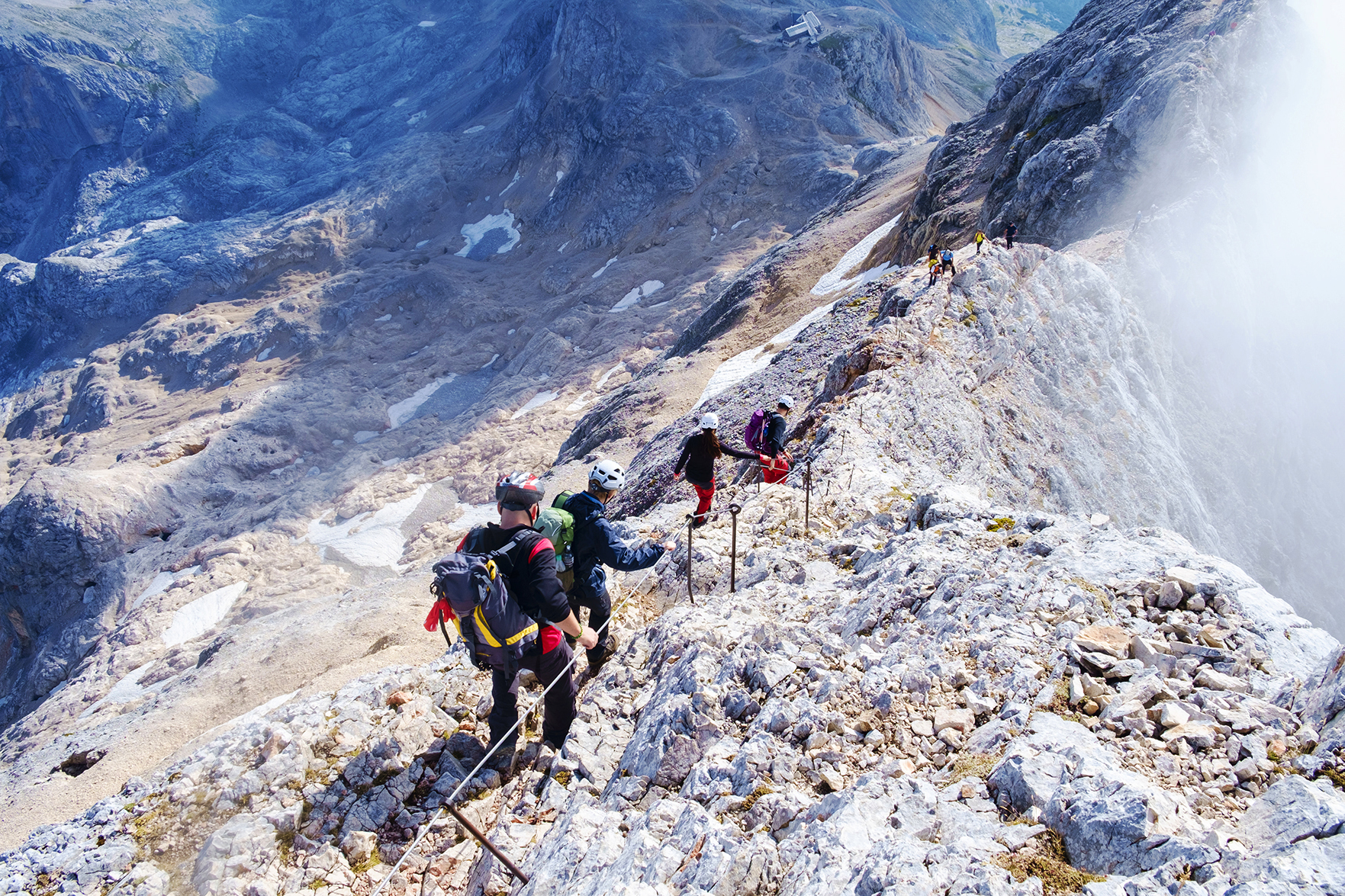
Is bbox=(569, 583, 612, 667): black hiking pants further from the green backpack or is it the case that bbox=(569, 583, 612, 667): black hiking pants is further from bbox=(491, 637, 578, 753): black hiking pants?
bbox=(491, 637, 578, 753): black hiking pants

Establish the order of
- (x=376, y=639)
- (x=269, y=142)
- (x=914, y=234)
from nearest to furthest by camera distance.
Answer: (x=376, y=639) → (x=914, y=234) → (x=269, y=142)

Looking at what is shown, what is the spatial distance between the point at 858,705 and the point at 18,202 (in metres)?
146

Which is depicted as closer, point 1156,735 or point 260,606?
point 1156,735

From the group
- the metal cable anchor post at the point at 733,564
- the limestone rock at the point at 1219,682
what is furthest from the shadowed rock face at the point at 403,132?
the limestone rock at the point at 1219,682

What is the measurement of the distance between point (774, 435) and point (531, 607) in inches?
295

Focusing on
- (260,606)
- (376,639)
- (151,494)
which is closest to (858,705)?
(376,639)

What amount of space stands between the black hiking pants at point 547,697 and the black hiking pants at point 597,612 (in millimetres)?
997

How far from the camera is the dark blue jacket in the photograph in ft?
25.8

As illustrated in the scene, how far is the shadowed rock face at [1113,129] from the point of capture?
2712 cm

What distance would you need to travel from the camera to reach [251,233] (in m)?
77.1

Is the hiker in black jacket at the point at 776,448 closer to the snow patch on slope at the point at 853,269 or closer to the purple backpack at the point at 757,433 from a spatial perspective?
the purple backpack at the point at 757,433

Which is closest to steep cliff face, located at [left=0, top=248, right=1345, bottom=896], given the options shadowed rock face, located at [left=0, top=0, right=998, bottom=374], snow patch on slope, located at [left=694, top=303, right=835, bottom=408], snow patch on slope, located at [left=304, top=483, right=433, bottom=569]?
snow patch on slope, located at [left=694, top=303, right=835, bottom=408]

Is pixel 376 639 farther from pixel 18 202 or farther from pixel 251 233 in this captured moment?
pixel 18 202

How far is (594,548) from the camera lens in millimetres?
7910
